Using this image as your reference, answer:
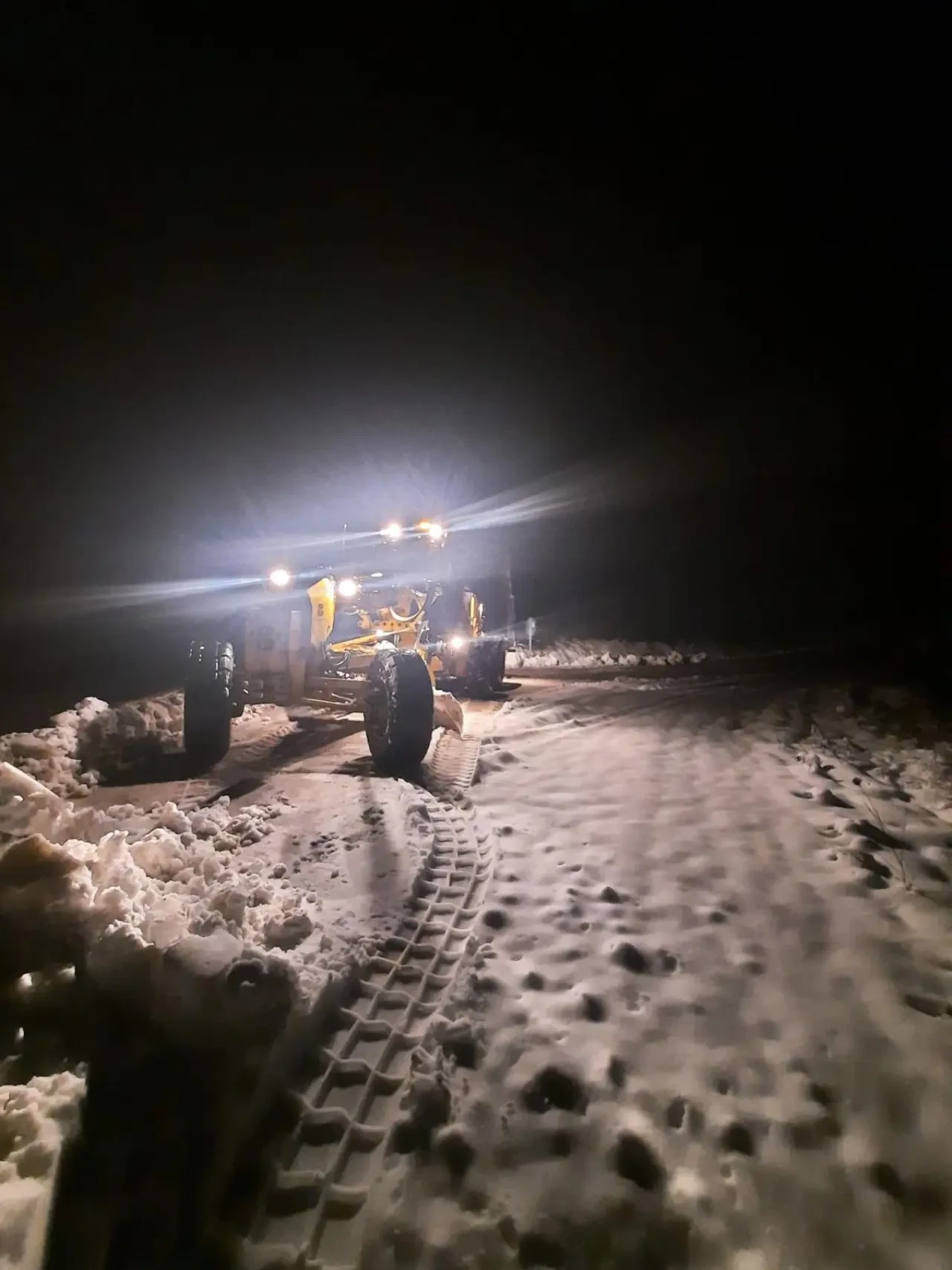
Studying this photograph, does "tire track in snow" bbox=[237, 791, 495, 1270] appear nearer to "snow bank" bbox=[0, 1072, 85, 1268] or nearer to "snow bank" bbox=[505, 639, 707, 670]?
"snow bank" bbox=[0, 1072, 85, 1268]

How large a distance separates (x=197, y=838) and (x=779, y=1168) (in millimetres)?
3383

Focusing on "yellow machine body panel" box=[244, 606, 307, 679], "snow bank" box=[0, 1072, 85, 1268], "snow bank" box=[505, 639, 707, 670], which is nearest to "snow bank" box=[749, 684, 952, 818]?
"snow bank" box=[0, 1072, 85, 1268]

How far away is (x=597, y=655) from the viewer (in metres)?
20.8

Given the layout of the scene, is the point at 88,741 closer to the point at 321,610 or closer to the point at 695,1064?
the point at 321,610

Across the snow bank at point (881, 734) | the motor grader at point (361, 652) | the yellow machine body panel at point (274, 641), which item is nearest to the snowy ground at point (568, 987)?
the snow bank at point (881, 734)

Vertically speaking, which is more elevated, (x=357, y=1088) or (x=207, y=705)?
(x=207, y=705)

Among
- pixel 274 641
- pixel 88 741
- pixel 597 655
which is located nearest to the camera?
pixel 88 741

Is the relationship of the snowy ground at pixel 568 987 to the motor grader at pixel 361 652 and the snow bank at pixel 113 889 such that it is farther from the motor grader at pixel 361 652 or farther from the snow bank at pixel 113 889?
the motor grader at pixel 361 652

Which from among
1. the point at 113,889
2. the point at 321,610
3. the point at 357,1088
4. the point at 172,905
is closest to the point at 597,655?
the point at 321,610

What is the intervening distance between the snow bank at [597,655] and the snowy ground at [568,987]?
12.7 m

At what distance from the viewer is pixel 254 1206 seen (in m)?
1.87

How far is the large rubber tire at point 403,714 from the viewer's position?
19.5 feet

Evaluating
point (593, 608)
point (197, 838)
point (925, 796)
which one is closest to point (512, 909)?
point (197, 838)

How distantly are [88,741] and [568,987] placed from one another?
5.32m
